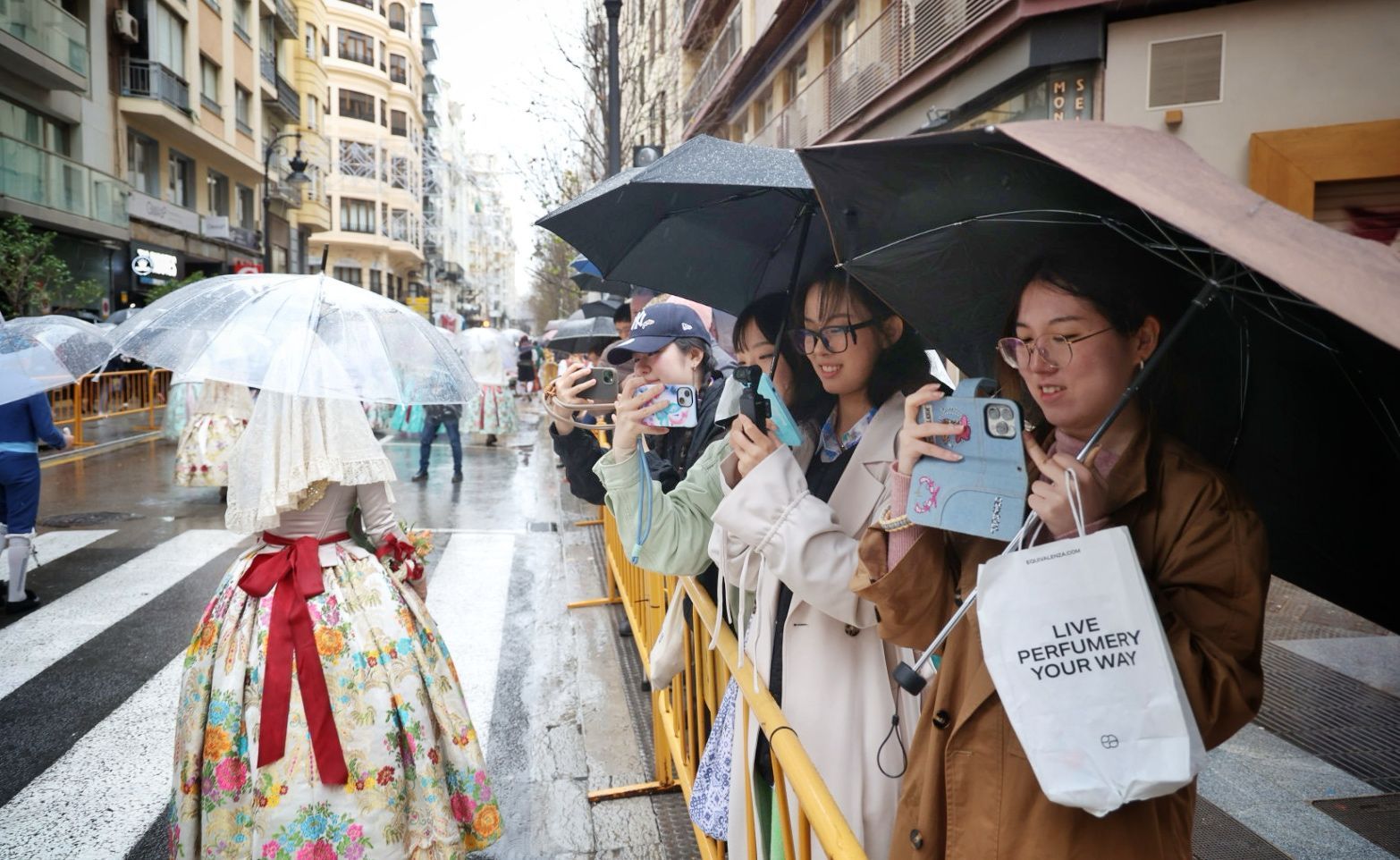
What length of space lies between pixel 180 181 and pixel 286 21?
37.9 feet

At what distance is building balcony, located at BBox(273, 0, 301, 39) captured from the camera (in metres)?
34.8

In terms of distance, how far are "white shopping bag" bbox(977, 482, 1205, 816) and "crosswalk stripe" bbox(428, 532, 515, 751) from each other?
11.5 ft

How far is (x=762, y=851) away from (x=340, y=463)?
6.21 feet

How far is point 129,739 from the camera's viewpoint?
4.52 metres

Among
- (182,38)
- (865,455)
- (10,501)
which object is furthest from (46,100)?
(865,455)

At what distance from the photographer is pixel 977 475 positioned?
4.96 feet

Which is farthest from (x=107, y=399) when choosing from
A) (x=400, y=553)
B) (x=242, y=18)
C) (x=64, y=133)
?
(x=242, y=18)

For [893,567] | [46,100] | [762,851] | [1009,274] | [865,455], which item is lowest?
[762,851]

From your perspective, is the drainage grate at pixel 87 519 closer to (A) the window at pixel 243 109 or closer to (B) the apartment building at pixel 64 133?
(B) the apartment building at pixel 64 133

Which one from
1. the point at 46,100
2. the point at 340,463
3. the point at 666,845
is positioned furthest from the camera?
the point at 46,100

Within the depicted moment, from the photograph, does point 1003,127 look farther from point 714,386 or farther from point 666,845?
point 666,845

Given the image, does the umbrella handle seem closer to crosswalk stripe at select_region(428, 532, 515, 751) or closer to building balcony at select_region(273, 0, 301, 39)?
crosswalk stripe at select_region(428, 532, 515, 751)

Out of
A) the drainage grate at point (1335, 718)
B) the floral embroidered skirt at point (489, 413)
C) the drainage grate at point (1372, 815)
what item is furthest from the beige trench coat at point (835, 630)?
the floral embroidered skirt at point (489, 413)

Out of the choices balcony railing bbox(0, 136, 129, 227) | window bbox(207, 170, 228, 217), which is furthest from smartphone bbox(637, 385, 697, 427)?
window bbox(207, 170, 228, 217)
